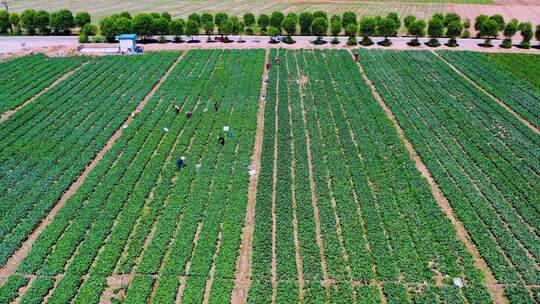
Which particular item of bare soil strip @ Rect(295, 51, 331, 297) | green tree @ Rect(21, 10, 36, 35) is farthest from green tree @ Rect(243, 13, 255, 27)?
bare soil strip @ Rect(295, 51, 331, 297)

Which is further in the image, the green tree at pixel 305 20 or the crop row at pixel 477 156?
the green tree at pixel 305 20

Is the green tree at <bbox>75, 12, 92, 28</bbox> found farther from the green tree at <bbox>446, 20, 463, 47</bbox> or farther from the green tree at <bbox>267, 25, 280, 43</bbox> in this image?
the green tree at <bbox>446, 20, 463, 47</bbox>

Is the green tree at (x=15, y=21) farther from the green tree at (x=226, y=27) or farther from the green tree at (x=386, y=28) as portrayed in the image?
the green tree at (x=386, y=28)

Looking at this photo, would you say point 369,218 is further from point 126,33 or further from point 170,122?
point 126,33

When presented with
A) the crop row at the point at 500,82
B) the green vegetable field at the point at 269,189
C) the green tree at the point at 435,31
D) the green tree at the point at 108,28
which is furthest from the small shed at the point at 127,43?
the green tree at the point at 435,31

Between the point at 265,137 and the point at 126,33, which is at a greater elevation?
the point at 126,33

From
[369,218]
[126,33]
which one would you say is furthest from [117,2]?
[369,218]
